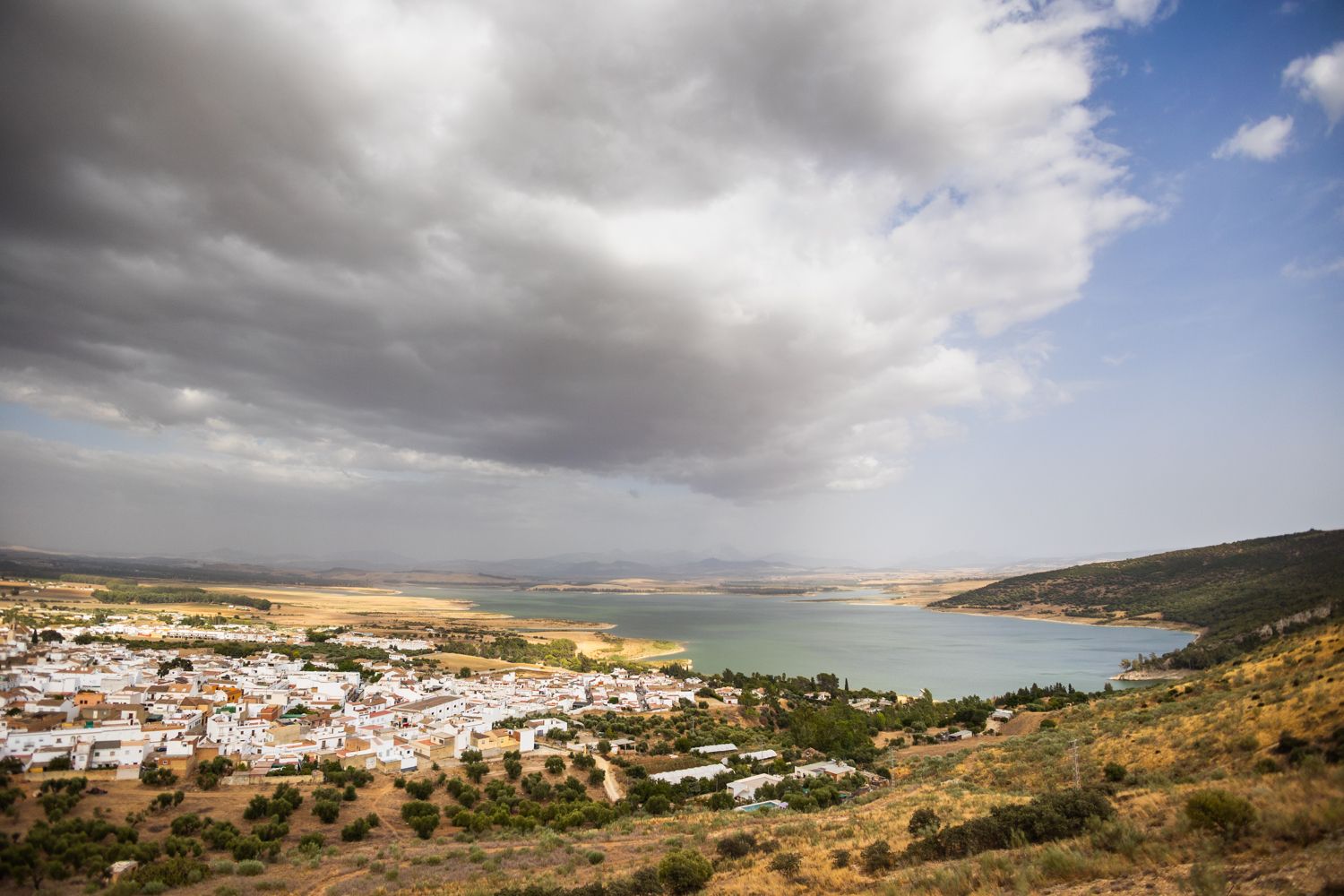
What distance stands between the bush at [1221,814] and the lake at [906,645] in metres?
38.5

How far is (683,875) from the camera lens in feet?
29.9

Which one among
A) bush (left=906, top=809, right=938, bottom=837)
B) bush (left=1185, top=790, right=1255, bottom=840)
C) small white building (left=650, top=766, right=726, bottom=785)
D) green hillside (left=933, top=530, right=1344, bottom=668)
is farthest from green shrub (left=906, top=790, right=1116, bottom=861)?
green hillside (left=933, top=530, right=1344, bottom=668)

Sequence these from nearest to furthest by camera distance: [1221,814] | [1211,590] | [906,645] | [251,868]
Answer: [1221,814] < [251,868] < [906,645] < [1211,590]

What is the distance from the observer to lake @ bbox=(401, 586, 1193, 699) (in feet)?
158

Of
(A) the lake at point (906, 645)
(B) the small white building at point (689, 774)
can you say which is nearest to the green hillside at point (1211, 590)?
(A) the lake at point (906, 645)

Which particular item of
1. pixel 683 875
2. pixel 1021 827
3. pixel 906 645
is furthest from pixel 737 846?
pixel 906 645

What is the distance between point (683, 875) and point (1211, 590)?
285 feet

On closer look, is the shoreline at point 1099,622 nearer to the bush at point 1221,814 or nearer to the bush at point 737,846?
the bush at point 737,846

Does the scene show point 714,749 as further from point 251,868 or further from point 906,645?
point 906,645

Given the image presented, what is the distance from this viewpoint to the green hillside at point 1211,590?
4184 centimetres

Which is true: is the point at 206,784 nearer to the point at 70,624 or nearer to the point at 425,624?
the point at 70,624

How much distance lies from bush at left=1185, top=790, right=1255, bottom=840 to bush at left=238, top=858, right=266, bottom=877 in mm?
13690

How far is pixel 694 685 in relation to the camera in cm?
4175

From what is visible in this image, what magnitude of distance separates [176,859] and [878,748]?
24.6 meters
